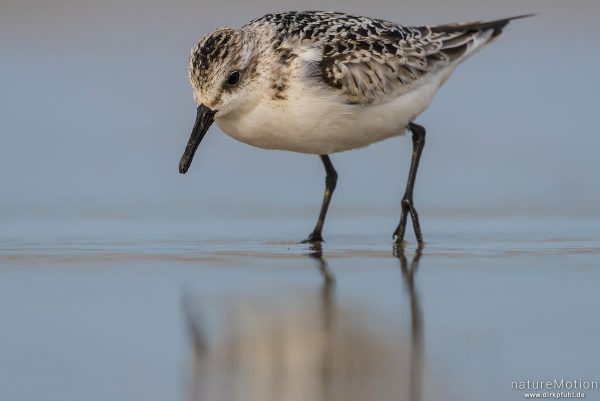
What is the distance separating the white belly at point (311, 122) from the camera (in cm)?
752

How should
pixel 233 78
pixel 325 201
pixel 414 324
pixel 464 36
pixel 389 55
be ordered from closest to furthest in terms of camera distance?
pixel 414 324, pixel 233 78, pixel 389 55, pixel 325 201, pixel 464 36

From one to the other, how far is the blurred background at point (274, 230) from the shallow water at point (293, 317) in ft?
0.05

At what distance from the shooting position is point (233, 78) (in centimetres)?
751

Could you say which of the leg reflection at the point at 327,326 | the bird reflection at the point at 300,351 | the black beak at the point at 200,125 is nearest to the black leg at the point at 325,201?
the leg reflection at the point at 327,326

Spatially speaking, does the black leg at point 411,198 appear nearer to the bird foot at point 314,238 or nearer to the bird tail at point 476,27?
the bird foot at point 314,238

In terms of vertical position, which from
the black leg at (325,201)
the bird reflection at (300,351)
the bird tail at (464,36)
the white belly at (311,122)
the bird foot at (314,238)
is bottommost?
the bird foot at (314,238)

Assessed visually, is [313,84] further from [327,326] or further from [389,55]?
[327,326]

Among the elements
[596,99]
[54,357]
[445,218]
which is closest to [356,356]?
[54,357]

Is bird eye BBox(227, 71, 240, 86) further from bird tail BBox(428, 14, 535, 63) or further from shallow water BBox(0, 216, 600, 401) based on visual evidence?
bird tail BBox(428, 14, 535, 63)

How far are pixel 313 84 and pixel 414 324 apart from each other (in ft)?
8.56

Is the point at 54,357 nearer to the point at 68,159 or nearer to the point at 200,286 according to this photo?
the point at 200,286

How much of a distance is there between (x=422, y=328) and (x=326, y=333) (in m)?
0.41

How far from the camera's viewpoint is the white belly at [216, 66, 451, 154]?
752 cm

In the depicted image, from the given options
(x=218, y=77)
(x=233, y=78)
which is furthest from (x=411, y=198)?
(x=218, y=77)
